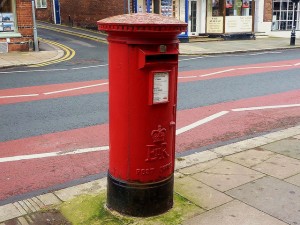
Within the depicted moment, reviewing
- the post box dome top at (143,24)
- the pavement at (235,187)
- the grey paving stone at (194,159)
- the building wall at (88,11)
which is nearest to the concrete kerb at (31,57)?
the building wall at (88,11)

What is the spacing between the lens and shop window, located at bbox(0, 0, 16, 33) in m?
18.3

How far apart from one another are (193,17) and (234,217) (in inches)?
961

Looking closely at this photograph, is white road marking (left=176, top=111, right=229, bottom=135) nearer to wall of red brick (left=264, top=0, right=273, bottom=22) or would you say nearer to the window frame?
the window frame

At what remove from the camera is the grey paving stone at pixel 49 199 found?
4.15 metres

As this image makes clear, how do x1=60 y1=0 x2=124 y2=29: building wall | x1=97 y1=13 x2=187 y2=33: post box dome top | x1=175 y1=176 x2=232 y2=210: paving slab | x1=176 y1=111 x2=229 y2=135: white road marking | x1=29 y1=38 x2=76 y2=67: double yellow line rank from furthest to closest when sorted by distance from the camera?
x1=60 y1=0 x2=124 y2=29: building wall, x1=29 y1=38 x2=76 y2=67: double yellow line, x1=176 y1=111 x2=229 y2=135: white road marking, x1=175 y1=176 x2=232 y2=210: paving slab, x1=97 y1=13 x2=187 y2=33: post box dome top

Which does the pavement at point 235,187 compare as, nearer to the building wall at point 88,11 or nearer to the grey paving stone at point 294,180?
the grey paving stone at point 294,180

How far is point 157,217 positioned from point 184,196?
51 centimetres

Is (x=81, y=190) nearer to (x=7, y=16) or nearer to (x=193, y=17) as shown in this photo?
(x=7, y=16)

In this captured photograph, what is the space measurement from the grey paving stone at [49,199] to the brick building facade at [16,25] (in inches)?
602

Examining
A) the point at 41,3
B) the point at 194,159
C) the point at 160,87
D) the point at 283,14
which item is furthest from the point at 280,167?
the point at 41,3

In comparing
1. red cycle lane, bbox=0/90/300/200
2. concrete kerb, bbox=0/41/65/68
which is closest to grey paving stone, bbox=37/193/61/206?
red cycle lane, bbox=0/90/300/200

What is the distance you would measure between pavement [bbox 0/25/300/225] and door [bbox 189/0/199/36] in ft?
70.6

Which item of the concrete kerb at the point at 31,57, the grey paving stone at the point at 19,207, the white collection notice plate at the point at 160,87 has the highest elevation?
the white collection notice plate at the point at 160,87

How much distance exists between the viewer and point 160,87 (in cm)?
361
